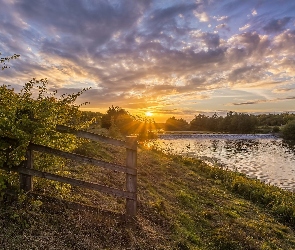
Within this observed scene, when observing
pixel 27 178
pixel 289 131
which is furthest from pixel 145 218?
pixel 289 131

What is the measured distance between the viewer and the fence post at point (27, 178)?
7.96 m

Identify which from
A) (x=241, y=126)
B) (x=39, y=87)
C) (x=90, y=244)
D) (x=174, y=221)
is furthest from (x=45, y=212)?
(x=241, y=126)

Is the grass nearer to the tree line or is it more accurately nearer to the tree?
the tree

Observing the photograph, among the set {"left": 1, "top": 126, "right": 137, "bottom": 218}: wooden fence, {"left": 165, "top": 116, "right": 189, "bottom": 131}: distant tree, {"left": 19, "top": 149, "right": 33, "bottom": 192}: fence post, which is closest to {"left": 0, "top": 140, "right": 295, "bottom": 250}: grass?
{"left": 19, "top": 149, "right": 33, "bottom": 192}: fence post

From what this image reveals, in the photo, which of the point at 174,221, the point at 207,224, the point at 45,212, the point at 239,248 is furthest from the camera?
the point at 207,224

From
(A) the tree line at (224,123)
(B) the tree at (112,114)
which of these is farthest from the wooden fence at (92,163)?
(A) the tree line at (224,123)

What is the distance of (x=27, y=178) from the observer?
26.4 ft

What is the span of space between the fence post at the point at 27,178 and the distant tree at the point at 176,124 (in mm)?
130076

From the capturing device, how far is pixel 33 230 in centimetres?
698

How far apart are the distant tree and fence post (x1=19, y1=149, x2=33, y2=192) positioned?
427ft

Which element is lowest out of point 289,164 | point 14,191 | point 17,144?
point 289,164

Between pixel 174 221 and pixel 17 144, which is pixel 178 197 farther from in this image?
pixel 17 144

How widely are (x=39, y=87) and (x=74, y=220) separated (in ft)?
13.2

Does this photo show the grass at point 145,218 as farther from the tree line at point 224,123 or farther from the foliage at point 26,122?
the tree line at point 224,123
